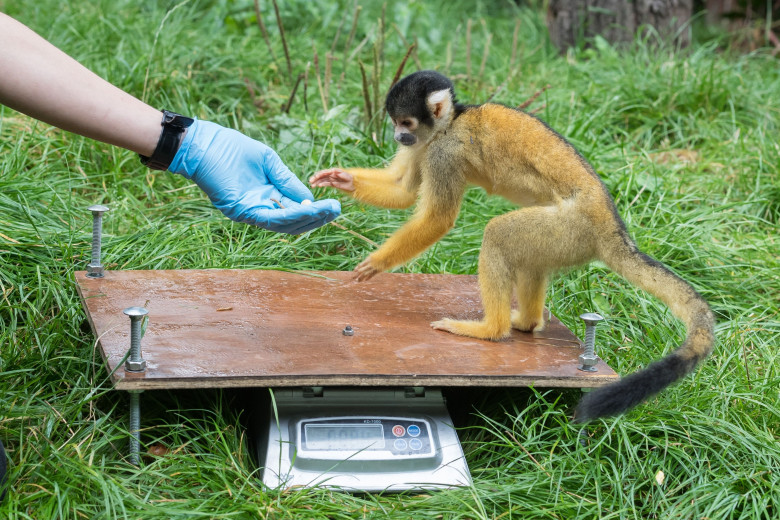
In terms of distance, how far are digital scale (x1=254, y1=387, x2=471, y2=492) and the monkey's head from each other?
0.96 metres

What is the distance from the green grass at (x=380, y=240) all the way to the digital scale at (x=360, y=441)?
7cm

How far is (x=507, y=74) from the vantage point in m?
5.29

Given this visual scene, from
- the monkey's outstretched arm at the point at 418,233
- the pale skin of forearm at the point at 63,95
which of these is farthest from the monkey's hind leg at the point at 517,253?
the pale skin of forearm at the point at 63,95

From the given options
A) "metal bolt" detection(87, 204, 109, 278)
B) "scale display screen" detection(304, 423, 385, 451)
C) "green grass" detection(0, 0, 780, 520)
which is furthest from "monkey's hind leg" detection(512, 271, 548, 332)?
"metal bolt" detection(87, 204, 109, 278)

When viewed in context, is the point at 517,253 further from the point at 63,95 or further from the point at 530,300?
the point at 63,95

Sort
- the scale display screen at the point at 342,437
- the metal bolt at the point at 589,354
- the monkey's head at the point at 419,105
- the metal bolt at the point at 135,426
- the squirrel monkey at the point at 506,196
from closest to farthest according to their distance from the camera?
the metal bolt at the point at 135,426
the scale display screen at the point at 342,437
the metal bolt at the point at 589,354
the squirrel monkey at the point at 506,196
the monkey's head at the point at 419,105

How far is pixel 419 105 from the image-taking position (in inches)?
114

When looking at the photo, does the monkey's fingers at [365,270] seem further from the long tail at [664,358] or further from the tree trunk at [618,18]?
the tree trunk at [618,18]

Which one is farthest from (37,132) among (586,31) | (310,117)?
(586,31)

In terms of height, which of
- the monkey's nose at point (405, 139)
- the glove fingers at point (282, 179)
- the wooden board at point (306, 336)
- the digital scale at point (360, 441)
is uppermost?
the monkey's nose at point (405, 139)

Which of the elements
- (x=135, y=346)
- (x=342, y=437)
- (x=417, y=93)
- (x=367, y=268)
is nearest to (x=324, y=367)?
(x=342, y=437)

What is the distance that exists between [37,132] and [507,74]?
280cm

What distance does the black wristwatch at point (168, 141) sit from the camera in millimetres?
2516

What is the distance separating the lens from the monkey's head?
2.90 meters
